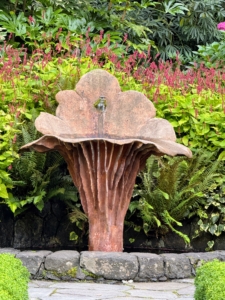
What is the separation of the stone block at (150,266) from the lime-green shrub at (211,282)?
149cm

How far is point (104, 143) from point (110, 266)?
1.11 meters

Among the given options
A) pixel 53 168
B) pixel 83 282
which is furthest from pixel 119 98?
pixel 83 282

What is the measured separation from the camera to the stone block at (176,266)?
5570mm

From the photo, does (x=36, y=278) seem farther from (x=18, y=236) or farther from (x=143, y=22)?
(x=143, y=22)

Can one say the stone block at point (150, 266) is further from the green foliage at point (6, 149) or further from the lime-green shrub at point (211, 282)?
the green foliage at point (6, 149)

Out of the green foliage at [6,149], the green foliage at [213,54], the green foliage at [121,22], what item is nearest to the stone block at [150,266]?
the green foliage at [6,149]

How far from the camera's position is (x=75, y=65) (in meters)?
7.47

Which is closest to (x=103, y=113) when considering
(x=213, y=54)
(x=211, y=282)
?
(x=211, y=282)

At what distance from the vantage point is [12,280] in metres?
3.53

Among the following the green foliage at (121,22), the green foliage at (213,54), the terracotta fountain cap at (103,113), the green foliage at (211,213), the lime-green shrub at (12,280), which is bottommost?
the lime-green shrub at (12,280)

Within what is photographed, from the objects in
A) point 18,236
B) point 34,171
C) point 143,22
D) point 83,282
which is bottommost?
point 83,282

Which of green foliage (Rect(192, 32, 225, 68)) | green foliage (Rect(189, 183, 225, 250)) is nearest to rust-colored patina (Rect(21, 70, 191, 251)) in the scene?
green foliage (Rect(189, 183, 225, 250))

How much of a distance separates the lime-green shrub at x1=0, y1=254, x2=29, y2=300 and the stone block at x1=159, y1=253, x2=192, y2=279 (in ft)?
6.04

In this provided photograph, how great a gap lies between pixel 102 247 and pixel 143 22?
617 cm
